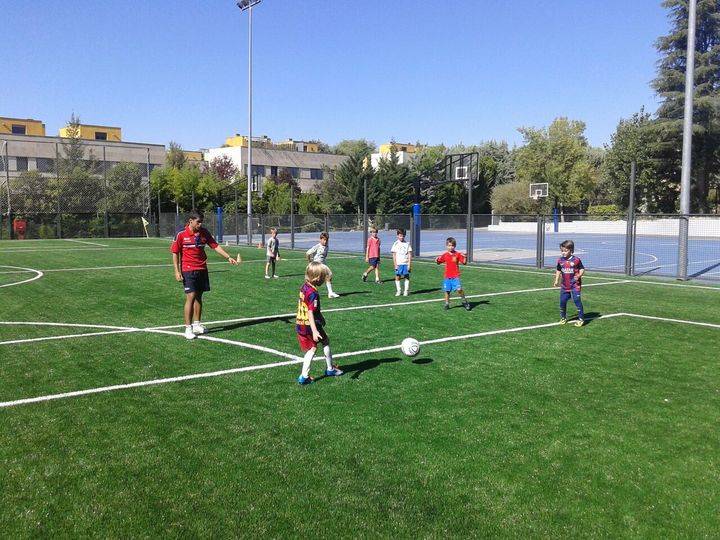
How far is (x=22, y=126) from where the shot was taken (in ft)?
264

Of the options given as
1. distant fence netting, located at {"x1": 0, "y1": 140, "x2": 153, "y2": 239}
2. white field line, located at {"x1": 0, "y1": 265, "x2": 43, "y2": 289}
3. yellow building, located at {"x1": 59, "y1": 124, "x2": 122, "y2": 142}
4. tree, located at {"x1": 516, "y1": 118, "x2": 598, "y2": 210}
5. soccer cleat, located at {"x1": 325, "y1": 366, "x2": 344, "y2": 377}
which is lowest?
soccer cleat, located at {"x1": 325, "y1": 366, "x2": 344, "y2": 377}

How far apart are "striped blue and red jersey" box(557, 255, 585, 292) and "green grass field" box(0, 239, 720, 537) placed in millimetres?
756

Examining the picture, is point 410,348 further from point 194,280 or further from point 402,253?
point 402,253

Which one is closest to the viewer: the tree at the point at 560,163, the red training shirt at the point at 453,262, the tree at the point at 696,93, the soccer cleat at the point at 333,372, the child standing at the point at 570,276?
the soccer cleat at the point at 333,372

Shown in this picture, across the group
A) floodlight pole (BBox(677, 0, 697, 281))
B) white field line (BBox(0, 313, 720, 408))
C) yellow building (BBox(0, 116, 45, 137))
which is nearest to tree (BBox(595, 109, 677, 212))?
floodlight pole (BBox(677, 0, 697, 281))

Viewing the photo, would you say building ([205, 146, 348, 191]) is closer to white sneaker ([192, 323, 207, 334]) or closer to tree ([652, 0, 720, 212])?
tree ([652, 0, 720, 212])

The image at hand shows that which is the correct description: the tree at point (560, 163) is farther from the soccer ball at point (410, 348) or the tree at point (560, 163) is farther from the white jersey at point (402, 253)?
the soccer ball at point (410, 348)

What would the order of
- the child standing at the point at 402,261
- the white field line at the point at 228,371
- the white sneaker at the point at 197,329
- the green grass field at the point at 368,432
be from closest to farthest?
the green grass field at the point at 368,432 → the white field line at the point at 228,371 → the white sneaker at the point at 197,329 → the child standing at the point at 402,261

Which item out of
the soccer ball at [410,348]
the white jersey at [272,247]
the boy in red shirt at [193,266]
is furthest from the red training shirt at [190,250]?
the white jersey at [272,247]

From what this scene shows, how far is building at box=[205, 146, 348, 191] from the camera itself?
3118 inches

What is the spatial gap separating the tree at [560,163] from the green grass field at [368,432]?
58711 millimetres

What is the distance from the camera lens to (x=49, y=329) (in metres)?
10.2

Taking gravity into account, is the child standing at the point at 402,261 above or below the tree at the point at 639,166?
below

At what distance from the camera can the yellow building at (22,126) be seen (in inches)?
3115
